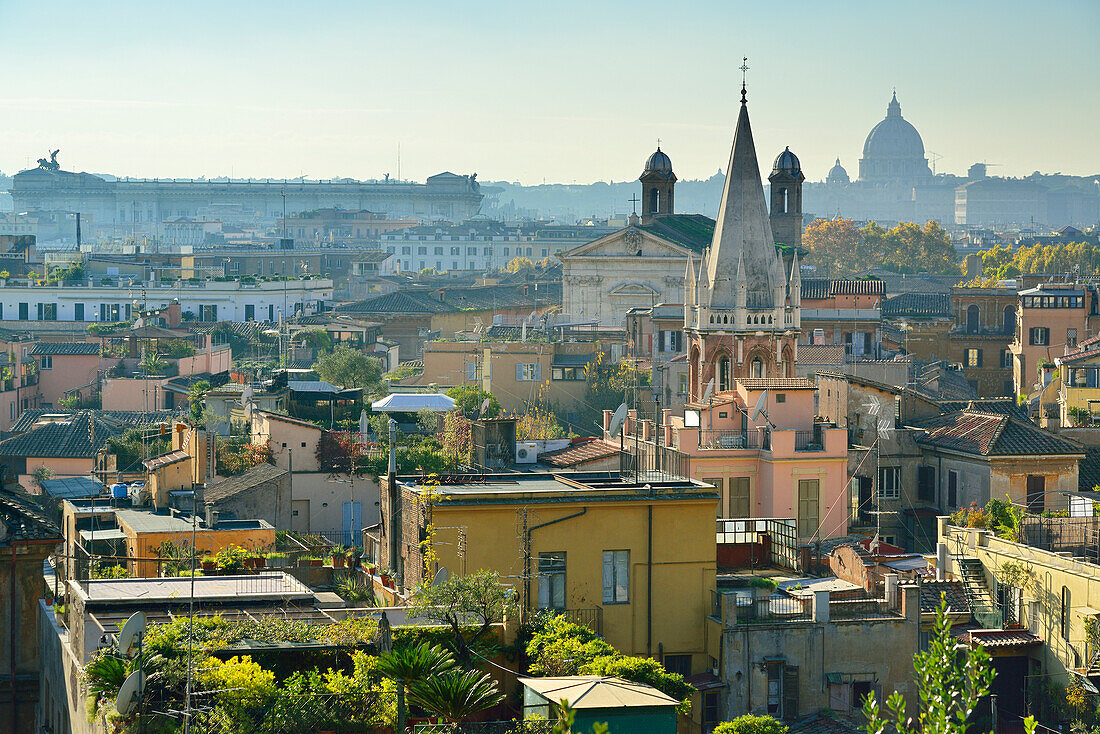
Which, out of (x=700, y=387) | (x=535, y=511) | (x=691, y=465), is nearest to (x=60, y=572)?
(x=535, y=511)

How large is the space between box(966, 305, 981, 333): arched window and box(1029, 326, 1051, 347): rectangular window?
8.09 metres

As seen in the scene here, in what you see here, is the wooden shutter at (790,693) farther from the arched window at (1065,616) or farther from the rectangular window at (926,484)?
the rectangular window at (926,484)

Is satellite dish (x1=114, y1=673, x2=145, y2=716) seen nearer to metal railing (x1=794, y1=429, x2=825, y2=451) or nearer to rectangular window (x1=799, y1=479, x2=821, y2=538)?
rectangular window (x1=799, y1=479, x2=821, y2=538)

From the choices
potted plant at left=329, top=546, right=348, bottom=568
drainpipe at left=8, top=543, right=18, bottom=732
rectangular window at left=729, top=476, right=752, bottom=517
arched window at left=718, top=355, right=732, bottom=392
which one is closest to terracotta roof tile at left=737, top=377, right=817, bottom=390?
rectangular window at left=729, top=476, right=752, bottom=517

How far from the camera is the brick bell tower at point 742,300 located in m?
38.4

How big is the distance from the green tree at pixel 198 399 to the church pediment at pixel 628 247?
2607cm

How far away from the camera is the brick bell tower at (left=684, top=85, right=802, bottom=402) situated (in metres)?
38.4

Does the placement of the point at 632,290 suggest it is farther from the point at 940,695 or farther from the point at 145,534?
the point at 940,695

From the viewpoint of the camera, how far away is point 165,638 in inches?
571

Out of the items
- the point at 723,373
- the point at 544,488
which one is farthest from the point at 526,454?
the point at 723,373

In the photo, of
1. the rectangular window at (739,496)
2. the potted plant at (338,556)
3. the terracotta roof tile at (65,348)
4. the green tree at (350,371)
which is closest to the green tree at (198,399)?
the green tree at (350,371)

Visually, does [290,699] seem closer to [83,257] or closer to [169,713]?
[169,713]

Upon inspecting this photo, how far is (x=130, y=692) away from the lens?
13.6 m

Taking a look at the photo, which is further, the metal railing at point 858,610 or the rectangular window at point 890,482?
the rectangular window at point 890,482
